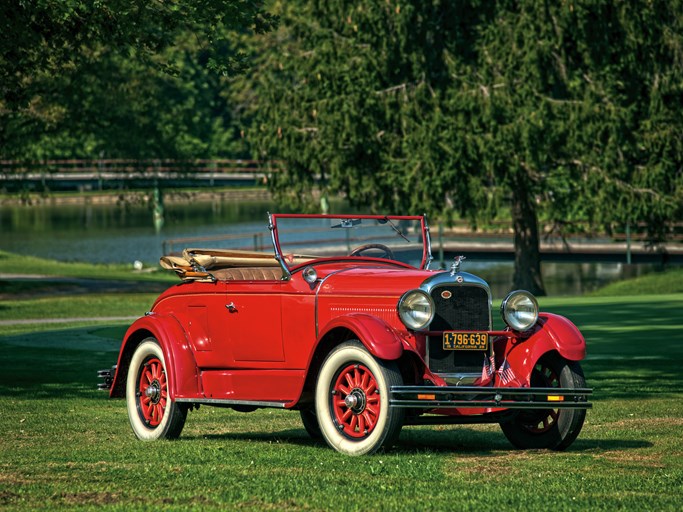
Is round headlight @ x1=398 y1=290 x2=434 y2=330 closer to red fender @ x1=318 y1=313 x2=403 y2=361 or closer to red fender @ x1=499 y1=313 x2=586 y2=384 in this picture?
red fender @ x1=318 y1=313 x2=403 y2=361

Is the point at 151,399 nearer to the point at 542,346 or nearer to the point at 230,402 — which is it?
the point at 230,402

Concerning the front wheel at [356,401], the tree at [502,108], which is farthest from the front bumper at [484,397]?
the tree at [502,108]

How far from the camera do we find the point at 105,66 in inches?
1610

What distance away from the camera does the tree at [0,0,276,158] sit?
16672 millimetres

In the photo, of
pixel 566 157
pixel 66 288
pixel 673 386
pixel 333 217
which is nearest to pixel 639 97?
pixel 566 157

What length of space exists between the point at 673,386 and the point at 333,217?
22.4 feet

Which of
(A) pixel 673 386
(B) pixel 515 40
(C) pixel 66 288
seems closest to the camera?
(A) pixel 673 386

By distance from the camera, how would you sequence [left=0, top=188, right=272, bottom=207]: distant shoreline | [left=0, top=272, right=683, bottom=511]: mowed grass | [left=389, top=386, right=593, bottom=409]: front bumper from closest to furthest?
[left=0, top=272, right=683, bottom=511]: mowed grass < [left=389, top=386, right=593, bottom=409]: front bumper < [left=0, top=188, right=272, bottom=207]: distant shoreline

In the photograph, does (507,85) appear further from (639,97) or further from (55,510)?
(55,510)

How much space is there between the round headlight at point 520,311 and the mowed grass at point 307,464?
97cm

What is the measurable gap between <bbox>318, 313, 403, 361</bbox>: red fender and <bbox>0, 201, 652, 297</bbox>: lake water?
31199 millimetres

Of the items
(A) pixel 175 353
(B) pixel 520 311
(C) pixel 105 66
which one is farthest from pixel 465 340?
(C) pixel 105 66

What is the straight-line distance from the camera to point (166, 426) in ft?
36.1

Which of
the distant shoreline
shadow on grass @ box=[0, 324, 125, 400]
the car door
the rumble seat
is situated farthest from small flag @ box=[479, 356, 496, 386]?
the distant shoreline
